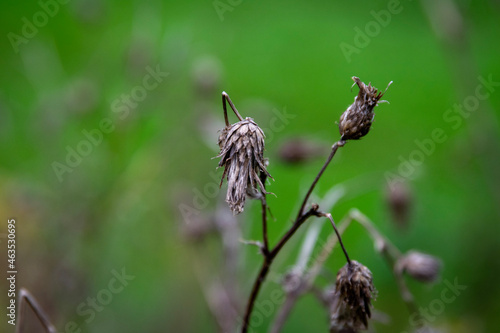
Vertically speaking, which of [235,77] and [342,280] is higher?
[235,77]

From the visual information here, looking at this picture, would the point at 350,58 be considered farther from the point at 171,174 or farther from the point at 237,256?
the point at 237,256

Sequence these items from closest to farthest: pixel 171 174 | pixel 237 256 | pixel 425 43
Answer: pixel 237 256, pixel 171 174, pixel 425 43

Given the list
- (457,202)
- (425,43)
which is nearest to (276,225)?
(457,202)

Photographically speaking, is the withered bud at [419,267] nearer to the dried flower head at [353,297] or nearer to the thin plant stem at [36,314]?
the dried flower head at [353,297]

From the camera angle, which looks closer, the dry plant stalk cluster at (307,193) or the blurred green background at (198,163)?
the dry plant stalk cluster at (307,193)

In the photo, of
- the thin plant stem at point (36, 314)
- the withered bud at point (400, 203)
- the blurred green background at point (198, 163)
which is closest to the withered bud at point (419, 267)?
the blurred green background at point (198, 163)

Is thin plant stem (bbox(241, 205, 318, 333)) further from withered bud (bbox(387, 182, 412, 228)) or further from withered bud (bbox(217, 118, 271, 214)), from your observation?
withered bud (bbox(387, 182, 412, 228))

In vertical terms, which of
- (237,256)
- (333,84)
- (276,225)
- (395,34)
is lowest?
(237,256)

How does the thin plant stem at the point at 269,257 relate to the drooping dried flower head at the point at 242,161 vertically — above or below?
below

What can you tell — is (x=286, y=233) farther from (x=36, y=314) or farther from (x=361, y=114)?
(x=36, y=314)
